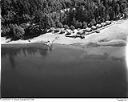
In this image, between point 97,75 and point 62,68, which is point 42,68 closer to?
point 62,68

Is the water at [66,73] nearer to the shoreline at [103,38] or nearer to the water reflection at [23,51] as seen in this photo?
the water reflection at [23,51]

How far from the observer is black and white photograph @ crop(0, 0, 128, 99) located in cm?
4059

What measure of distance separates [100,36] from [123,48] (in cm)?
1011

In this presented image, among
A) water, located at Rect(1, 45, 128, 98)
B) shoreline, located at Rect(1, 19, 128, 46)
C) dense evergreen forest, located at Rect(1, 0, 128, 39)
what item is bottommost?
water, located at Rect(1, 45, 128, 98)

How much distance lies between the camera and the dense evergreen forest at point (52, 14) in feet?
241

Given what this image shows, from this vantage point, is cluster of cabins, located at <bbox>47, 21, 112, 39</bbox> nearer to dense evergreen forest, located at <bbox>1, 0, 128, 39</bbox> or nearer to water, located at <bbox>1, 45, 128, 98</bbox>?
dense evergreen forest, located at <bbox>1, 0, 128, 39</bbox>

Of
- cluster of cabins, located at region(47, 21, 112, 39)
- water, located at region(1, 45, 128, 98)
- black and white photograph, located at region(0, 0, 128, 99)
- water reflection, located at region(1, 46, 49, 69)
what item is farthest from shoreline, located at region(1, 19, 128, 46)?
water, located at region(1, 45, 128, 98)

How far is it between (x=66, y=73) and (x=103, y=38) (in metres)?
23.3

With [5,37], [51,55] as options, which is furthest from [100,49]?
[5,37]

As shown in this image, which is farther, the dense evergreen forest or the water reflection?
the dense evergreen forest

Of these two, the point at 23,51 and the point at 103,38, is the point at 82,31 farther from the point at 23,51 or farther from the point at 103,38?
the point at 23,51

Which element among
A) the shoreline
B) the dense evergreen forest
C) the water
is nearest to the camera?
the water

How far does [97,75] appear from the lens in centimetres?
4378

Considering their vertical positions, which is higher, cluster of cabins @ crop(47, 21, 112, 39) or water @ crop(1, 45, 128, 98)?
cluster of cabins @ crop(47, 21, 112, 39)
